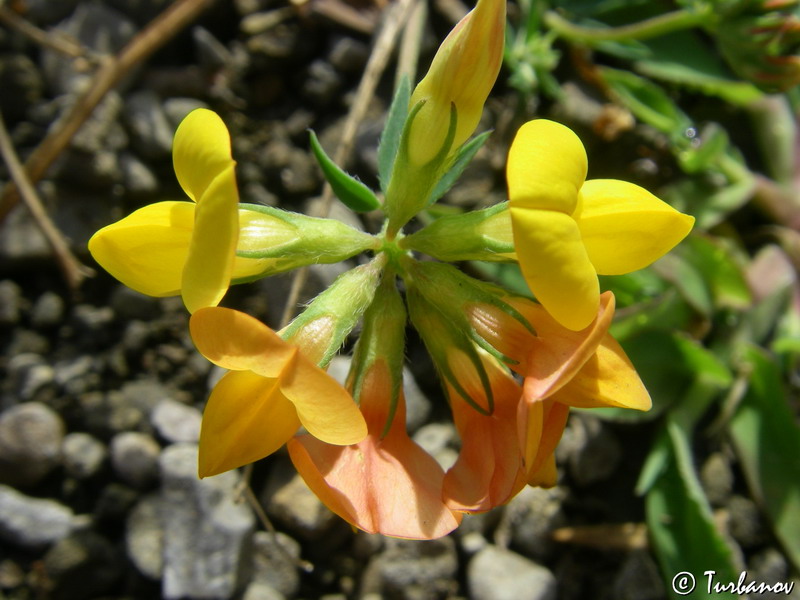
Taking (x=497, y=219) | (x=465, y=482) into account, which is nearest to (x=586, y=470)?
(x=465, y=482)

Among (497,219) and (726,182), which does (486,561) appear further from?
(726,182)

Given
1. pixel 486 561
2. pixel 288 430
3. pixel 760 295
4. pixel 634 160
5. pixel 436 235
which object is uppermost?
pixel 436 235

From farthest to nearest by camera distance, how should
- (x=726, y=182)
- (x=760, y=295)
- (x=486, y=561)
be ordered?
(x=726, y=182) → (x=760, y=295) → (x=486, y=561)

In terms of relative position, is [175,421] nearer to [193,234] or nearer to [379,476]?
[379,476]

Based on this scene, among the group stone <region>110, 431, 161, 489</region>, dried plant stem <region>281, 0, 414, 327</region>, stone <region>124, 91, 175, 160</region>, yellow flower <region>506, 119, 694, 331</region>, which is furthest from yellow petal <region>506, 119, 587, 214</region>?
stone <region>124, 91, 175, 160</region>

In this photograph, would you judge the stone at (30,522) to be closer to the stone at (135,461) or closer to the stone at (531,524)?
the stone at (135,461)

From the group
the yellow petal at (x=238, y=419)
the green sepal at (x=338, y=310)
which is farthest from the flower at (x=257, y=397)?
the green sepal at (x=338, y=310)

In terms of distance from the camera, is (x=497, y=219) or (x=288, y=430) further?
(x=497, y=219)
